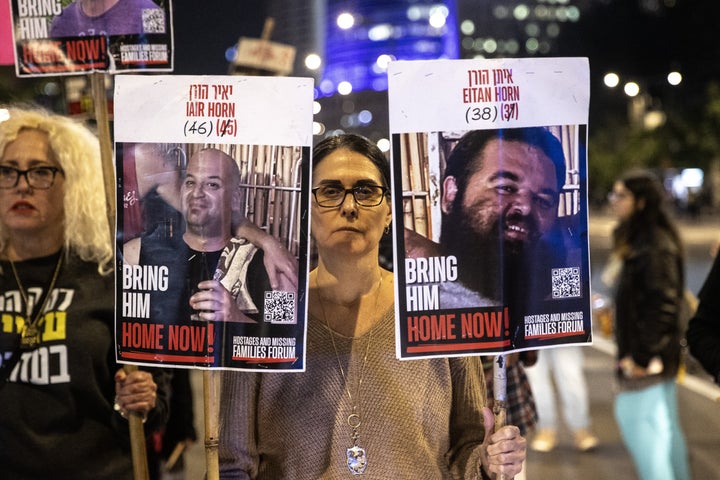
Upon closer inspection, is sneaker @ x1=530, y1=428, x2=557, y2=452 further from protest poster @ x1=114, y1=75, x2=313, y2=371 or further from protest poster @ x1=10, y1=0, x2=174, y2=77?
protest poster @ x1=114, y1=75, x2=313, y2=371

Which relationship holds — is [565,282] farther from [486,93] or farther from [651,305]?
[651,305]

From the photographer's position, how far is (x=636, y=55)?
429 inches

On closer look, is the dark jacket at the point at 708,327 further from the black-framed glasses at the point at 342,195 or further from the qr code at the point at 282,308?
the qr code at the point at 282,308

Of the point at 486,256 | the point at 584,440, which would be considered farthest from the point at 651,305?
the point at 486,256

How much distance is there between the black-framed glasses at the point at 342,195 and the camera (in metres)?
2.72

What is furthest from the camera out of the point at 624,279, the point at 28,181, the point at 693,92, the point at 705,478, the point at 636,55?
the point at 693,92

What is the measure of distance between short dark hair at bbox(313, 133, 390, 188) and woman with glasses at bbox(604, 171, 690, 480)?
3.12 meters

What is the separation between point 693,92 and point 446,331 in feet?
98.0

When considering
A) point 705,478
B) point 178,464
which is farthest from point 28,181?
point 705,478

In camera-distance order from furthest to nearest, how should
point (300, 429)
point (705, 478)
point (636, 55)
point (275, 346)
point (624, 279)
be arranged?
1. point (636, 55)
2. point (705, 478)
3. point (624, 279)
4. point (300, 429)
5. point (275, 346)

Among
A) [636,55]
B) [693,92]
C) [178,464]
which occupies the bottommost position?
[178,464]

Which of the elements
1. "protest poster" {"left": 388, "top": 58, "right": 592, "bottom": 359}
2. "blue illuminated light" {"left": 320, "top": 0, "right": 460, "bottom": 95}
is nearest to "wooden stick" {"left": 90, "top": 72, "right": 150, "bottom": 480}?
"protest poster" {"left": 388, "top": 58, "right": 592, "bottom": 359}

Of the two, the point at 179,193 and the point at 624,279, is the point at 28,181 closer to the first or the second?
the point at 179,193

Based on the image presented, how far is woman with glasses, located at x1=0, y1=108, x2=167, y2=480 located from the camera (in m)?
3.45
